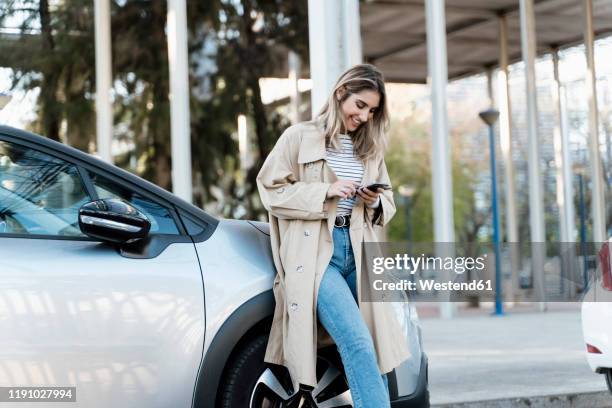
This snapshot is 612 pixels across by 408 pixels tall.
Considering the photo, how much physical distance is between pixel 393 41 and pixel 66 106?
419 inches

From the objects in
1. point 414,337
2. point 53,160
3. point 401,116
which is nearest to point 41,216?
point 53,160

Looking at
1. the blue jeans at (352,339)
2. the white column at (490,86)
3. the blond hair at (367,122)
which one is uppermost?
the white column at (490,86)

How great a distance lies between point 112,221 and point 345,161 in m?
1.06

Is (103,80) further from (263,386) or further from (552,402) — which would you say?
(263,386)

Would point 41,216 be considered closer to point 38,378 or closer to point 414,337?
point 38,378

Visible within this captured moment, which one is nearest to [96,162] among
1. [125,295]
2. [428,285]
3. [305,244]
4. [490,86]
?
[125,295]

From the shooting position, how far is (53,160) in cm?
403

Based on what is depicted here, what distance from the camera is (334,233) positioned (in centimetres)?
423

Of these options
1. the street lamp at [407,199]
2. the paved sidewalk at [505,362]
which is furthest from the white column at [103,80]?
the street lamp at [407,199]

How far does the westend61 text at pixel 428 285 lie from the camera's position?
429cm

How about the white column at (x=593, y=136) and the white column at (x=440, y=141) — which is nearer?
the white column at (x=440, y=141)

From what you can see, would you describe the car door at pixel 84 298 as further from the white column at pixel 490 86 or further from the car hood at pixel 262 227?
the white column at pixel 490 86

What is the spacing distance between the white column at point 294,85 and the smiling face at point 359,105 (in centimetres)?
1357

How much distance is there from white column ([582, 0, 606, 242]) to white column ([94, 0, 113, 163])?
31.8ft
